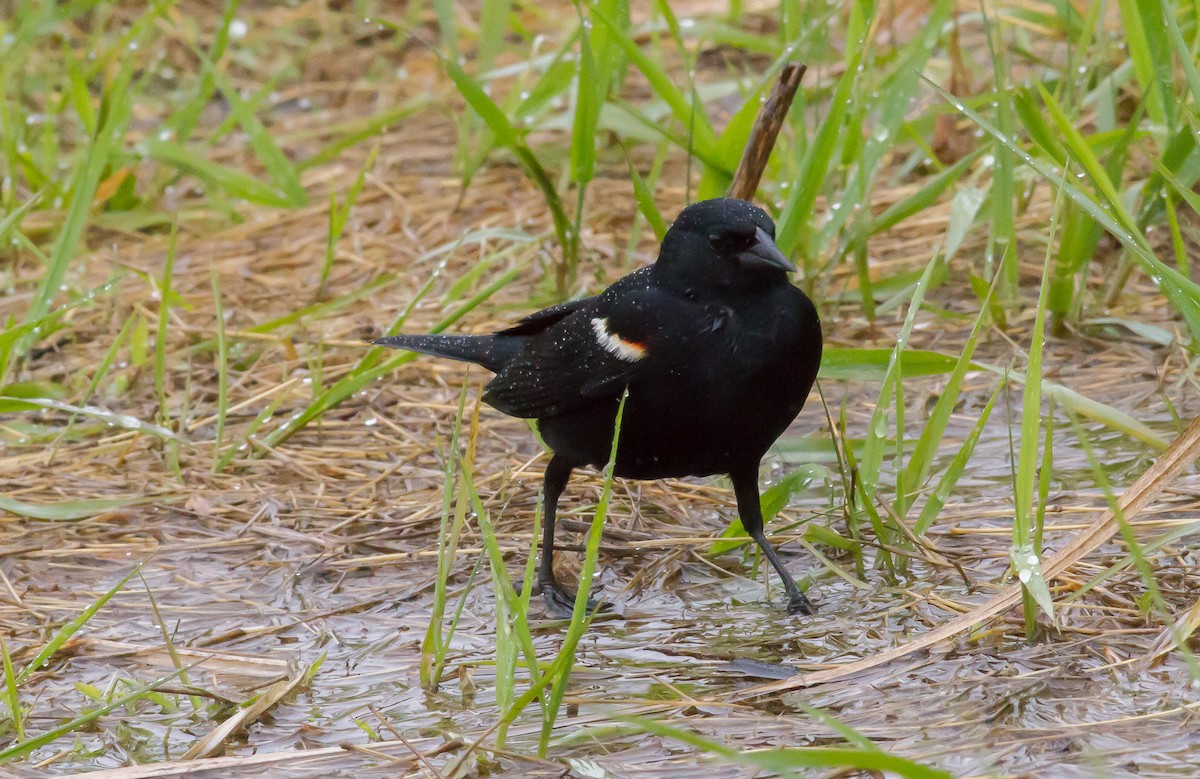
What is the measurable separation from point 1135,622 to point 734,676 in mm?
736

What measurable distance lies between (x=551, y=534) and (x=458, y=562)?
0.23 metres

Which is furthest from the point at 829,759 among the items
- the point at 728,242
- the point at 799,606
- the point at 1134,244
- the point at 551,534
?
the point at 551,534

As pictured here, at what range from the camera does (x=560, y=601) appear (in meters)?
3.24

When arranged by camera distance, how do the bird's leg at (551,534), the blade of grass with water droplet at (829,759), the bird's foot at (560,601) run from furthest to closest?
1. the bird's leg at (551,534)
2. the bird's foot at (560,601)
3. the blade of grass with water droplet at (829,759)

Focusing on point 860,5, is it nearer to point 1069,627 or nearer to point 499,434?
point 499,434

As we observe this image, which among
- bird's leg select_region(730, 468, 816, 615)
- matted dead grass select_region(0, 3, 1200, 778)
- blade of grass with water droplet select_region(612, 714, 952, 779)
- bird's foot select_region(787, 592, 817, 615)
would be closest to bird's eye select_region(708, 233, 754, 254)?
bird's leg select_region(730, 468, 816, 615)

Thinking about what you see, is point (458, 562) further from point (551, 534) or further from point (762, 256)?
point (762, 256)

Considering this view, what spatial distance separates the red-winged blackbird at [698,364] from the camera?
113 inches

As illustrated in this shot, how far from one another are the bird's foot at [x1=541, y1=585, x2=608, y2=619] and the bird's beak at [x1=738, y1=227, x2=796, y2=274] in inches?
31.9

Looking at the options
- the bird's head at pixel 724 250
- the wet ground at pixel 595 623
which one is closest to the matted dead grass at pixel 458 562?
the wet ground at pixel 595 623

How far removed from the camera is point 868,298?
4.16 metres

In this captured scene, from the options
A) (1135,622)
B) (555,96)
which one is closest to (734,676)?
(1135,622)

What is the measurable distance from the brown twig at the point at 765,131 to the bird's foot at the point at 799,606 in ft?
4.18

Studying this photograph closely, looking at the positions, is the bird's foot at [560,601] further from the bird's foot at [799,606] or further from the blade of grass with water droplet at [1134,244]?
the blade of grass with water droplet at [1134,244]
